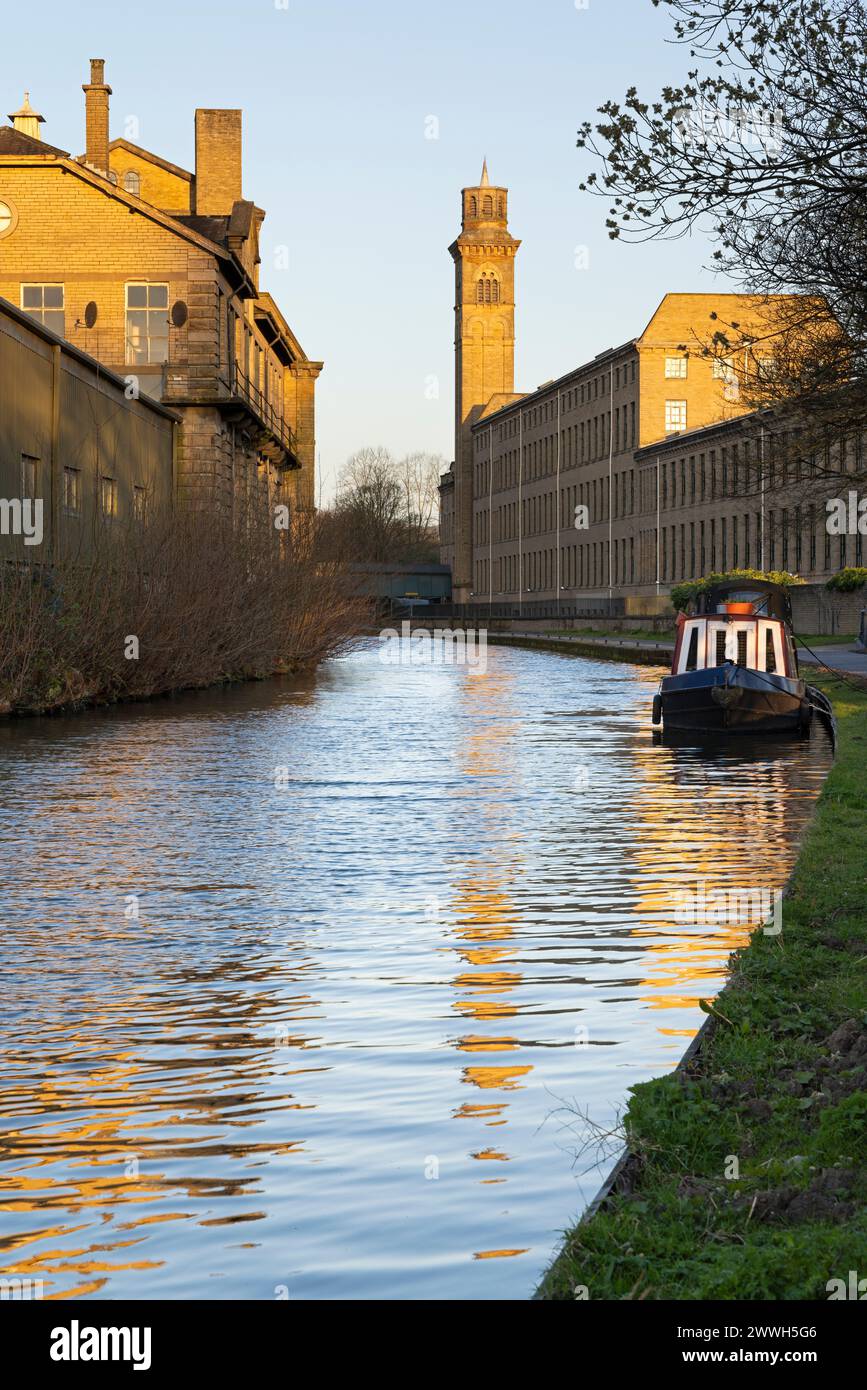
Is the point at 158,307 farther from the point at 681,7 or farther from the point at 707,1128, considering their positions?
the point at 707,1128

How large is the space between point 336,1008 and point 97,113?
53.2m

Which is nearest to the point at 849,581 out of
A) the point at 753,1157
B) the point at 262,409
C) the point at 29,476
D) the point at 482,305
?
the point at 262,409

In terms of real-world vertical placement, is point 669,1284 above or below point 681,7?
below

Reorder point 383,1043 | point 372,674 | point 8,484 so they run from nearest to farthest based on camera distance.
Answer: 1. point 383,1043
2. point 8,484
3. point 372,674

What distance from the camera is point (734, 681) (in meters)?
24.3

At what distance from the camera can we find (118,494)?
39.8 m

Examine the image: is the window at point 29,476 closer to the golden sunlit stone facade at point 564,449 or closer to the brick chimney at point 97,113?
the brick chimney at point 97,113

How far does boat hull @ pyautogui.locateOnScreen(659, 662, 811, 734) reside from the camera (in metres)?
24.3

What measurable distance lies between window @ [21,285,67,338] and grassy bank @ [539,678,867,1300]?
46424mm

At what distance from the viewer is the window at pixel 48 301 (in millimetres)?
52053

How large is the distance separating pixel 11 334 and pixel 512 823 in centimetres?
1913

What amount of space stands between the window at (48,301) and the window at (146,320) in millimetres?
1730

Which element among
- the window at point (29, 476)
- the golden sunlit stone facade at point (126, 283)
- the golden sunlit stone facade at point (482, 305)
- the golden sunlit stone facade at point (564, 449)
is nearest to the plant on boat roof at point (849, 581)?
the golden sunlit stone facade at point (564, 449)

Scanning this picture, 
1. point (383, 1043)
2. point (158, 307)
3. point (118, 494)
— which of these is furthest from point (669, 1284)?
point (158, 307)
